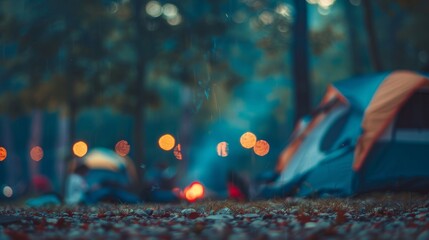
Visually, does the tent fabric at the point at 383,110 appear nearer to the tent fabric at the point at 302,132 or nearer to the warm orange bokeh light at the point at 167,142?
the tent fabric at the point at 302,132

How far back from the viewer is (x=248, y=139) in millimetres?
45094

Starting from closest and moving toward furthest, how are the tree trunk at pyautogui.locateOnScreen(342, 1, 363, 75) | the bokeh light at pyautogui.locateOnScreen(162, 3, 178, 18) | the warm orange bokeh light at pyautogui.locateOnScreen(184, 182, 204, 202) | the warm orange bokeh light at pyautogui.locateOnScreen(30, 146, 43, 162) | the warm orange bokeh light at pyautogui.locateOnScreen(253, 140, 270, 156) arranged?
the warm orange bokeh light at pyautogui.locateOnScreen(184, 182, 204, 202) → the bokeh light at pyautogui.locateOnScreen(162, 3, 178, 18) → the tree trunk at pyautogui.locateOnScreen(342, 1, 363, 75) → the warm orange bokeh light at pyautogui.locateOnScreen(30, 146, 43, 162) → the warm orange bokeh light at pyautogui.locateOnScreen(253, 140, 270, 156)

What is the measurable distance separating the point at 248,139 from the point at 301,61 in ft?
85.5

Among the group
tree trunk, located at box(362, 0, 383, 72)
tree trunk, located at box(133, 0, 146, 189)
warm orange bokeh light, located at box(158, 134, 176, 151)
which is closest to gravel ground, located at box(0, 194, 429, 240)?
tree trunk, located at box(362, 0, 383, 72)

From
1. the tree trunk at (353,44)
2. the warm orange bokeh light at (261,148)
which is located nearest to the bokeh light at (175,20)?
the tree trunk at (353,44)

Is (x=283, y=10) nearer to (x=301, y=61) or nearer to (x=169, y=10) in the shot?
(x=169, y=10)

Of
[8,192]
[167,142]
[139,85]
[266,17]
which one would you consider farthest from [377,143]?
[167,142]

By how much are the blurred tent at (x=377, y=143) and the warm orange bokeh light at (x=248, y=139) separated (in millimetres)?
30674

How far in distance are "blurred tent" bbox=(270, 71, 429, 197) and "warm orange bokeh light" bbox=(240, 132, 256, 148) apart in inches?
1208

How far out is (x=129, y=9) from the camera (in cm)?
2467

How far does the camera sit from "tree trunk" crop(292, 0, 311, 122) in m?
18.9

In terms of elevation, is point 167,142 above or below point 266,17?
below

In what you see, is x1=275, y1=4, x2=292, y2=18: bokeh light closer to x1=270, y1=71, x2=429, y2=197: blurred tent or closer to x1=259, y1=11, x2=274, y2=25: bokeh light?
x1=259, y1=11, x2=274, y2=25: bokeh light

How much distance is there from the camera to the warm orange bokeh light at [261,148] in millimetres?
45438
